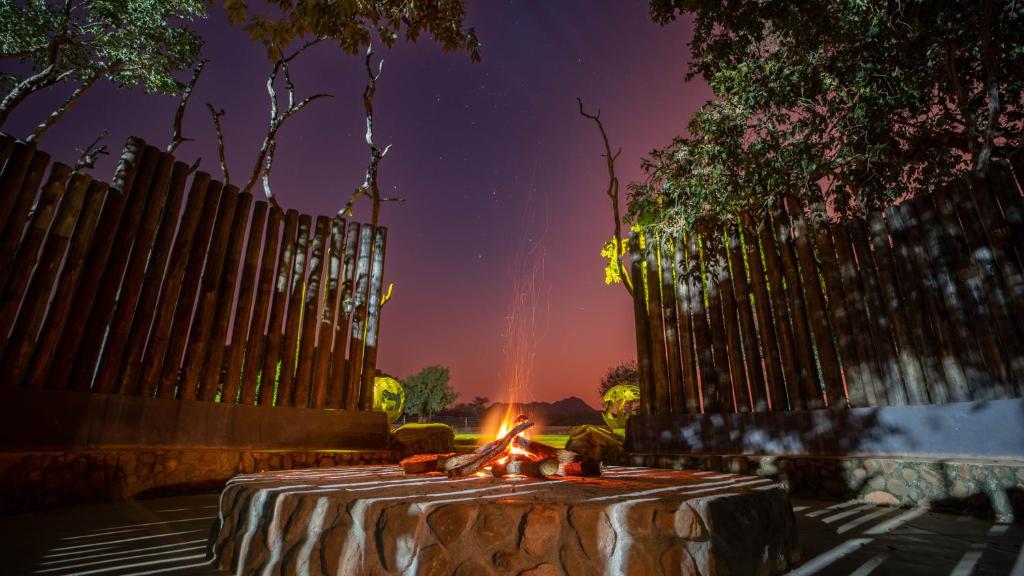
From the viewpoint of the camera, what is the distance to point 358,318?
682 centimetres

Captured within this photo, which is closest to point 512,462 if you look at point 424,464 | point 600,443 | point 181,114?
point 424,464

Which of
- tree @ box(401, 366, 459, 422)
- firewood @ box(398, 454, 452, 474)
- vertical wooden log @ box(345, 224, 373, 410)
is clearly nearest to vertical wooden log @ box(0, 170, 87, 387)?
vertical wooden log @ box(345, 224, 373, 410)

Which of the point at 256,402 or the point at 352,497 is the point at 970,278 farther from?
the point at 256,402

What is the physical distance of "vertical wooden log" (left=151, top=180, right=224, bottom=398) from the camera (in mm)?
4891

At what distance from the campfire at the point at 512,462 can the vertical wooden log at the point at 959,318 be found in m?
3.75

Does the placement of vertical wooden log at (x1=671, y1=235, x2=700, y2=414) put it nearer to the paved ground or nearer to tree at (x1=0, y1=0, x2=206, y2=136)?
the paved ground

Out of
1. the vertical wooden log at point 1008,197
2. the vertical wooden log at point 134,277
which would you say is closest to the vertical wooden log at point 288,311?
the vertical wooden log at point 134,277

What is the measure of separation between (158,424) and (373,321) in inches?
114

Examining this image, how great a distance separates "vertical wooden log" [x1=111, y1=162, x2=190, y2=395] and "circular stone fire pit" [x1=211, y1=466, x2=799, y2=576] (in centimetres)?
341

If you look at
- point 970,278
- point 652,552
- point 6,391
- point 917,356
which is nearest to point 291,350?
point 6,391

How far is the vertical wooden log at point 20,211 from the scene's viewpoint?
4.12 metres

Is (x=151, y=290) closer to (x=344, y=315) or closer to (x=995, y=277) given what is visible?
(x=344, y=315)

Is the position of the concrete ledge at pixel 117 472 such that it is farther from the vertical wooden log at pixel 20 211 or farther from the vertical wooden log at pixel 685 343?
the vertical wooden log at pixel 685 343

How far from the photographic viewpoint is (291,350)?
6043 mm
